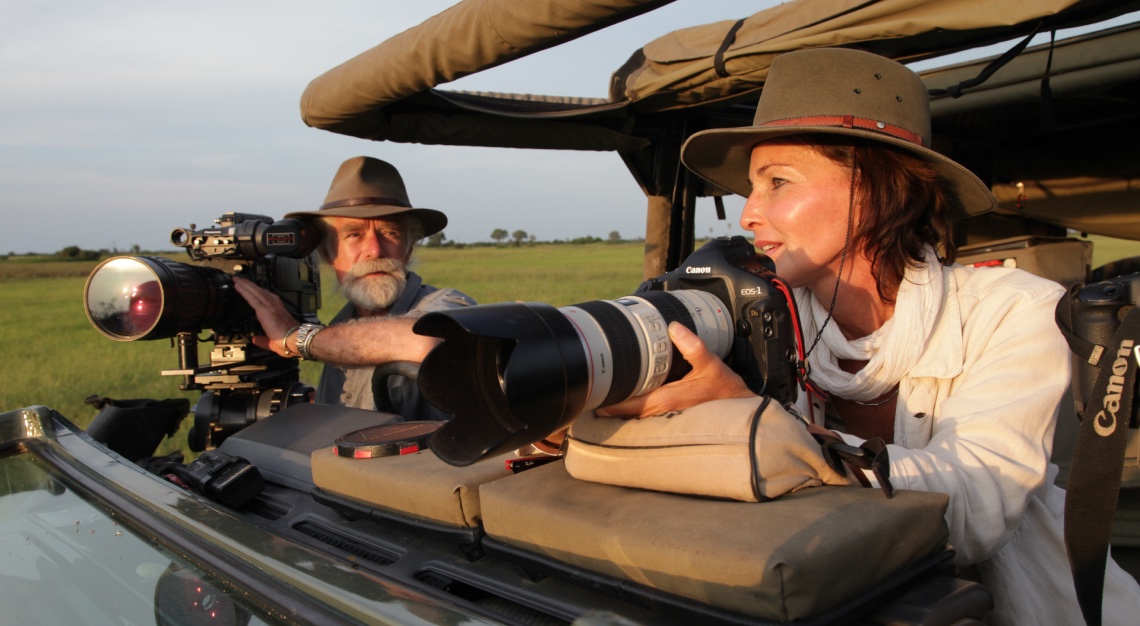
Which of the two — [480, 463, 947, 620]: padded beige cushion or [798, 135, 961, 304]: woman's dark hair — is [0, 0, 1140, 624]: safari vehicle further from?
[798, 135, 961, 304]: woman's dark hair

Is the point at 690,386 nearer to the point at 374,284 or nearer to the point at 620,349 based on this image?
the point at 620,349

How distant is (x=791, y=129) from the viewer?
1709mm

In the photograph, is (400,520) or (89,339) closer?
(400,520)

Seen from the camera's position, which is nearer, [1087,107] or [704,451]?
[704,451]

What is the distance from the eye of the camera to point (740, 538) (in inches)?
38.0

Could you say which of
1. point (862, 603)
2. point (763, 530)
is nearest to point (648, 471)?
point (763, 530)

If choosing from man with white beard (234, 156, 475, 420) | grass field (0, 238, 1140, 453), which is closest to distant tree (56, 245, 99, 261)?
grass field (0, 238, 1140, 453)

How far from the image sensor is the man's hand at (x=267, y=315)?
2.66 meters

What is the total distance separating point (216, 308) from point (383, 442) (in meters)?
1.25

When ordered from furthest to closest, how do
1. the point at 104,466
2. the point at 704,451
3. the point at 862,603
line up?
the point at 104,466 < the point at 704,451 < the point at 862,603

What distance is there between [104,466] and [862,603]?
1447mm

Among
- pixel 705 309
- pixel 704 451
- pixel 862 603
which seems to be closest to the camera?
pixel 862 603

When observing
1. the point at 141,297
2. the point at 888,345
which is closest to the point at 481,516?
the point at 888,345

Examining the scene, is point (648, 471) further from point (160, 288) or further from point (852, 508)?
point (160, 288)
